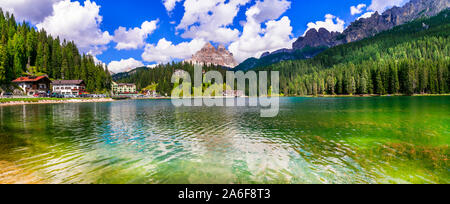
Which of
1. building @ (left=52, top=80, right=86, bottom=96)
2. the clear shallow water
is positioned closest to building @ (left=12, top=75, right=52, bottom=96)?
building @ (left=52, top=80, right=86, bottom=96)

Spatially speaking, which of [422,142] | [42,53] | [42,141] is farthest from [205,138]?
[42,53]

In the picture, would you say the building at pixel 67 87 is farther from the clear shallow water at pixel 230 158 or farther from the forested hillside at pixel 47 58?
the clear shallow water at pixel 230 158

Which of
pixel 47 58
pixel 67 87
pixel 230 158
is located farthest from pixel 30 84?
pixel 230 158

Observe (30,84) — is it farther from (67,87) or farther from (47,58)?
A: (47,58)

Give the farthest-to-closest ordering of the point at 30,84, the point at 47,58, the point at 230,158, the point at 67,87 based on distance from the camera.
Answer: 1. the point at 47,58
2. the point at 67,87
3. the point at 30,84
4. the point at 230,158

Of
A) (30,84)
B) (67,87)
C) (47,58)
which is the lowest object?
(67,87)

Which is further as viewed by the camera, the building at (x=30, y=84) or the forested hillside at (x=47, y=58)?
the forested hillside at (x=47, y=58)

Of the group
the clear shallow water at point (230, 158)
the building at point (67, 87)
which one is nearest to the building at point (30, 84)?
the building at point (67, 87)

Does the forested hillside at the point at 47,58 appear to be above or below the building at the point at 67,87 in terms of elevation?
above

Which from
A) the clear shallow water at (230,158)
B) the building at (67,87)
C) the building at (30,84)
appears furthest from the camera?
the building at (67,87)
